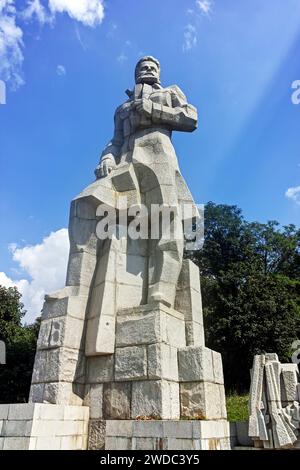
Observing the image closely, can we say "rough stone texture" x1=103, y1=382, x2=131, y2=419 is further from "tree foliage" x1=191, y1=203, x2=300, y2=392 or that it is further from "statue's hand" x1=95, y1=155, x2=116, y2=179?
"tree foliage" x1=191, y1=203, x2=300, y2=392

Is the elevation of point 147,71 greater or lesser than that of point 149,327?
greater

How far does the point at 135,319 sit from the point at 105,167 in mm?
3430

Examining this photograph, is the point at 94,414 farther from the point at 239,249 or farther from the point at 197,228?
the point at 239,249

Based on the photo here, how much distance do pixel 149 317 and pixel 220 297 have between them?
20914mm

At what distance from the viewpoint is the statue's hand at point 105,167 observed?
8459 mm

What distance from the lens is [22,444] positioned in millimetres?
5180

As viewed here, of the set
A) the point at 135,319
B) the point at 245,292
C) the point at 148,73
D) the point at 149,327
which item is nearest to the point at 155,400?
the point at 149,327

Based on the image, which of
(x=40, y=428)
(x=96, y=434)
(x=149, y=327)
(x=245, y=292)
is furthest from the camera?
(x=245, y=292)

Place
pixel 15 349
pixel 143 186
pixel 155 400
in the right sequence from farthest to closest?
pixel 15 349, pixel 143 186, pixel 155 400

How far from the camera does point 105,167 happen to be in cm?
851

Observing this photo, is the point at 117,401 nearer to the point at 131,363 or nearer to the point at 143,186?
the point at 131,363

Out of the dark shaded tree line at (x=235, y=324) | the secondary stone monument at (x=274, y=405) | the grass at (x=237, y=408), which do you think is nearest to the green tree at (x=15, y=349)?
the dark shaded tree line at (x=235, y=324)

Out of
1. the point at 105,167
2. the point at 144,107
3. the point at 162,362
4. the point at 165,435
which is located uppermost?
the point at 144,107

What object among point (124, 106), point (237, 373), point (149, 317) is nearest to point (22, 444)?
point (149, 317)
